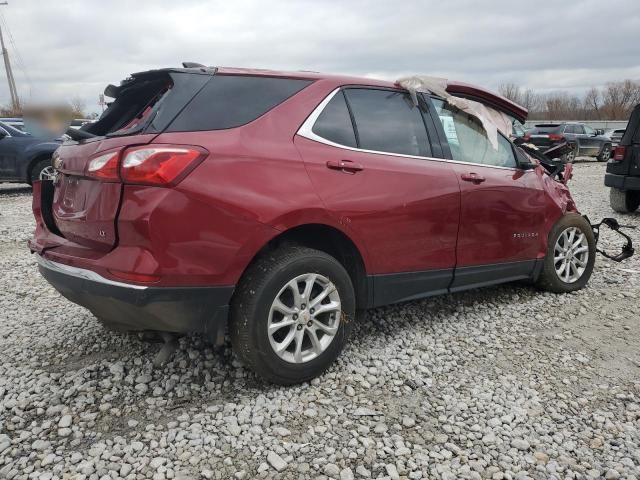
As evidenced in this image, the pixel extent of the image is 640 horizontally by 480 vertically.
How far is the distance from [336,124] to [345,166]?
27cm

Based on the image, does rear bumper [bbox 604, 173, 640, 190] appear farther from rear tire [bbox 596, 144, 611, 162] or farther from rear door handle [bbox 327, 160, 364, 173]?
rear tire [bbox 596, 144, 611, 162]

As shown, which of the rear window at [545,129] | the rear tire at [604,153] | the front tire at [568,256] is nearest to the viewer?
the front tire at [568,256]

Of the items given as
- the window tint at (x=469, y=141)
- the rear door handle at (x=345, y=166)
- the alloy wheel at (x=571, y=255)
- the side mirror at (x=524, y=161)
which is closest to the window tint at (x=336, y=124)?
the rear door handle at (x=345, y=166)

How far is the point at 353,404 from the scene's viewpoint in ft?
9.16

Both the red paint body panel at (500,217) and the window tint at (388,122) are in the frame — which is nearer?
the window tint at (388,122)

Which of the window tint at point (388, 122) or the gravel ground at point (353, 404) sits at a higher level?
the window tint at point (388, 122)

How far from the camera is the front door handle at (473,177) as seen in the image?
361 cm

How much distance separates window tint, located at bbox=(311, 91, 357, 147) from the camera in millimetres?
2961

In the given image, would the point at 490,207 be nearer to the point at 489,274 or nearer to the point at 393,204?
the point at 489,274

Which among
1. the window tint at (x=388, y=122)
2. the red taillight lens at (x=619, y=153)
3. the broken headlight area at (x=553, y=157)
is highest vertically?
the window tint at (x=388, y=122)

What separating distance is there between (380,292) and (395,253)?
0.25 metres

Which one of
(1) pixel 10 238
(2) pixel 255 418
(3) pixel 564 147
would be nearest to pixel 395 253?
(2) pixel 255 418

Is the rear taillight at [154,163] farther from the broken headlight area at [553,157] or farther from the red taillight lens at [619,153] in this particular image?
the red taillight lens at [619,153]

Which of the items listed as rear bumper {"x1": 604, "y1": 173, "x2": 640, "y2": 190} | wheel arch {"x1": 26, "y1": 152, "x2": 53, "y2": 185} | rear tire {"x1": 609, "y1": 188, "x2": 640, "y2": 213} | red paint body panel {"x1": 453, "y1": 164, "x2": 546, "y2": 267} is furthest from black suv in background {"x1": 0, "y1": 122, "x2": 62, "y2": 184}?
rear tire {"x1": 609, "y1": 188, "x2": 640, "y2": 213}
